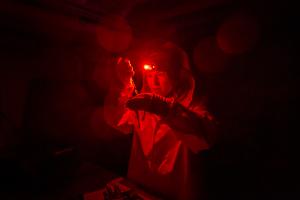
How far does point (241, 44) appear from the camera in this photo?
2102mm

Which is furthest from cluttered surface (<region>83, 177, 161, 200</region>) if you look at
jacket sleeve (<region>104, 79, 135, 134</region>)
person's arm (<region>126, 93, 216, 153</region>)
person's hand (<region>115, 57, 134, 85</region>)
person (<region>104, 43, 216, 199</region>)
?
person's hand (<region>115, 57, 134, 85</region>)

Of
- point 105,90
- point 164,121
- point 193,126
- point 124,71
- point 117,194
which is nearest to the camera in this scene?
point 193,126

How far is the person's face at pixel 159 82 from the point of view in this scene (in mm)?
2268

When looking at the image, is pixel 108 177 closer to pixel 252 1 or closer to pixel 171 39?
pixel 171 39

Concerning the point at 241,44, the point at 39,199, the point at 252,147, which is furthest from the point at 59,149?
the point at 241,44

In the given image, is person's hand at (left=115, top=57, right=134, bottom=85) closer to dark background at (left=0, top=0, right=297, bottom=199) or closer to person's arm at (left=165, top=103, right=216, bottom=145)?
dark background at (left=0, top=0, right=297, bottom=199)

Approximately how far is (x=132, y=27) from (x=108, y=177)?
2.00 metres

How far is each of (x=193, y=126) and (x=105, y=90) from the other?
2.22 m

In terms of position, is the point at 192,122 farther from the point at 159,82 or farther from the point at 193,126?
the point at 159,82

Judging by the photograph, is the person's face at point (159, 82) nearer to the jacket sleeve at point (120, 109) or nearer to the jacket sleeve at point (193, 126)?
the jacket sleeve at point (120, 109)

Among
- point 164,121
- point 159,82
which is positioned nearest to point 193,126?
point 164,121

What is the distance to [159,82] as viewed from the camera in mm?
2400

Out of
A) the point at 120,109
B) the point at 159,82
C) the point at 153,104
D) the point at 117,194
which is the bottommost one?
the point at 117,194

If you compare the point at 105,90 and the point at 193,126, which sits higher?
the point at 105,90
